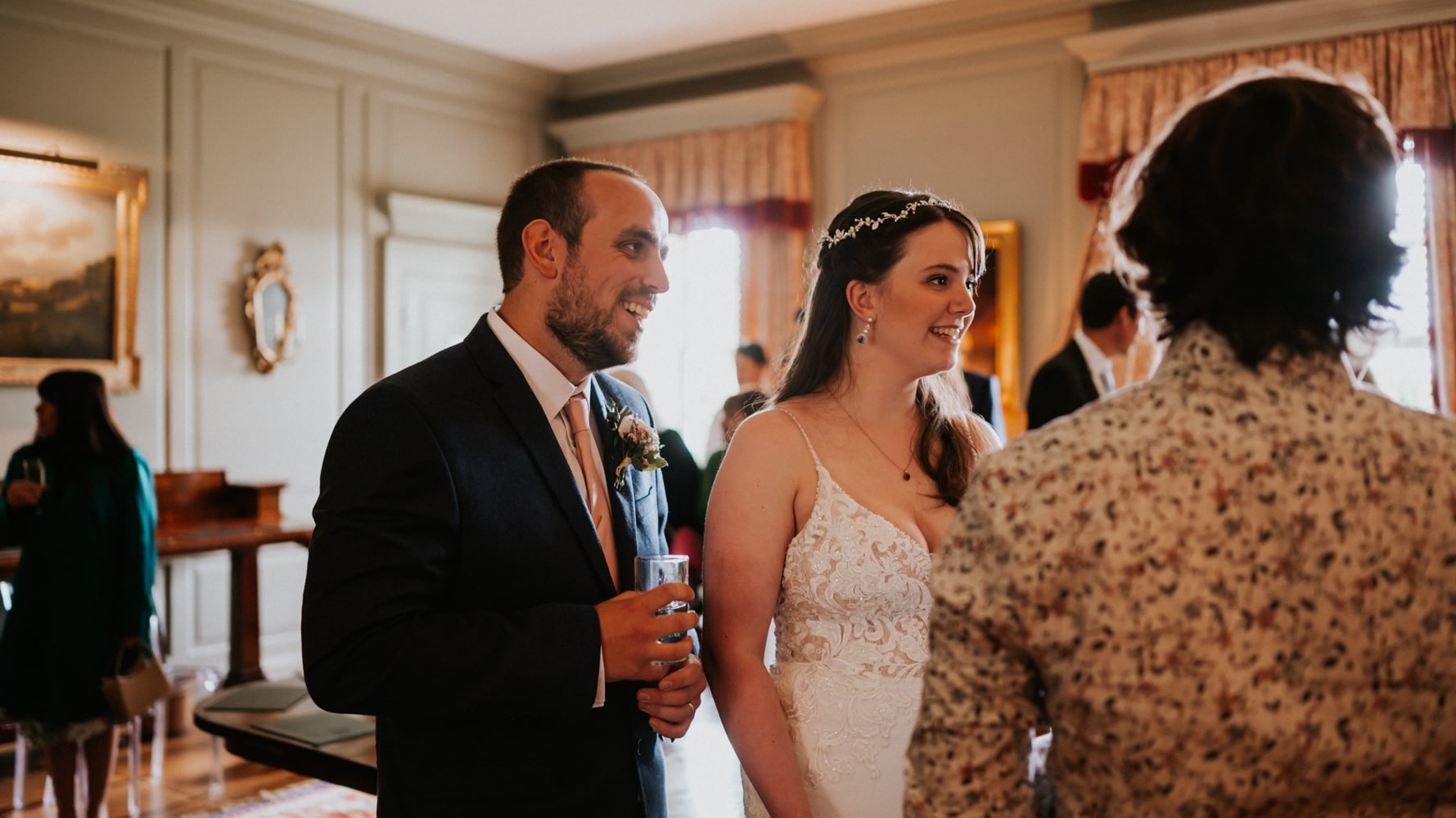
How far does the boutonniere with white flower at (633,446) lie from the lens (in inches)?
75.9

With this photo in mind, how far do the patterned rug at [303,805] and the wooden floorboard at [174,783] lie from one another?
78mm

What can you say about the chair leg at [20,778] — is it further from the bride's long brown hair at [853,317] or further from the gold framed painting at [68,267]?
the bride's long brown hair at [853,317]

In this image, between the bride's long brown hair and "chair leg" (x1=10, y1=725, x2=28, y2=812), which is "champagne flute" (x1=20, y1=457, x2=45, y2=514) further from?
the bride's long brown hair

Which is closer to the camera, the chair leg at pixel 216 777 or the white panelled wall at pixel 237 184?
the chair leg at pixel 216 777

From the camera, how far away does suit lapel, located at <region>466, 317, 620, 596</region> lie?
175 cm

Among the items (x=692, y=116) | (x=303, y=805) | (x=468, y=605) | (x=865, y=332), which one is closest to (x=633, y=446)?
(x=468, y=605)

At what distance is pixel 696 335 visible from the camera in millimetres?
8477

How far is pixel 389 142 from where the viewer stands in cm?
778

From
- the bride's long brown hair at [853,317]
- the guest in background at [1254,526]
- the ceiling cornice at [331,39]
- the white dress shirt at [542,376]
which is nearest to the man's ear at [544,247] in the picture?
the white dress shirt at [542,376]

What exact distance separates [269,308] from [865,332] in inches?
231

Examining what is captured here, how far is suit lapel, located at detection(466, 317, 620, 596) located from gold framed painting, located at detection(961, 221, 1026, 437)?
5369mm

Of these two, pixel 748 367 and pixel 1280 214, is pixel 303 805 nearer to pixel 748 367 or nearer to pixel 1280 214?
pixel 748 367

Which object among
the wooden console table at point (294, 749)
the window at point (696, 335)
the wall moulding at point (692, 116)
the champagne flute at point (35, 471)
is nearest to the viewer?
the wooden console table at point (294, 749)

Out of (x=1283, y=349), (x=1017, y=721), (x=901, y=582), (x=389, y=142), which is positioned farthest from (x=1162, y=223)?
(x=389, y=142)
